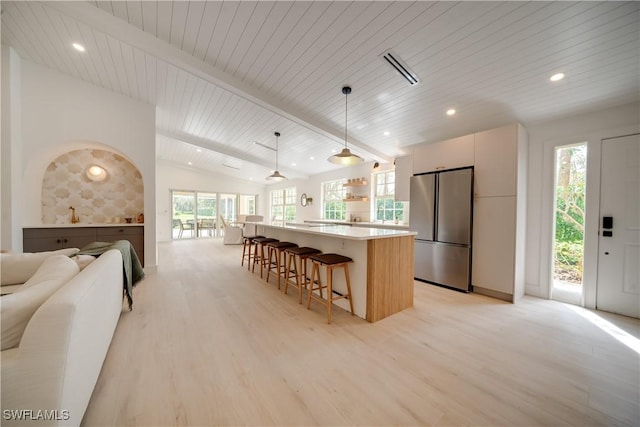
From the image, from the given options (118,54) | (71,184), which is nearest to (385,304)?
(118,54)

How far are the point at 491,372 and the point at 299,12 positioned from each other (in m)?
3.35

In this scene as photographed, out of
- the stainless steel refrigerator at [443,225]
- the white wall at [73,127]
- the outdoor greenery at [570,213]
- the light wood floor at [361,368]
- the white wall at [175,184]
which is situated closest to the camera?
the light wood floor at [361,368]

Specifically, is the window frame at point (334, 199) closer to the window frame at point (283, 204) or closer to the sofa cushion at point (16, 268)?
the window frame at point (283, 204)

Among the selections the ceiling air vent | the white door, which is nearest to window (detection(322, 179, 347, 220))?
the ceiling air vent

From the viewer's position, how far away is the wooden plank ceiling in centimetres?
191

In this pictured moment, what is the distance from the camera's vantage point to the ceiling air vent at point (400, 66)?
Answer: 7.68 feet

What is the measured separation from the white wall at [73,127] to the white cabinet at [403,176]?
4707 millimetres

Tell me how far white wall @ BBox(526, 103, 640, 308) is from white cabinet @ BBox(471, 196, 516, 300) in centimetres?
56

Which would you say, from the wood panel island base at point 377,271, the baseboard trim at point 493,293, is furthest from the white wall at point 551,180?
the wood panel island base at point 377,271

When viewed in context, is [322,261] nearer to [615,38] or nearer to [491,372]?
[491,372]

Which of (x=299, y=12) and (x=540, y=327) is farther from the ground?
(x=299, y=12)

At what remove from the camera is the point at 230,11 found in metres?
2.06

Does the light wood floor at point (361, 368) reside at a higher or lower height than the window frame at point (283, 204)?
lower

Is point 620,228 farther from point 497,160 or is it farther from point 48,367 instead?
point 48,367
